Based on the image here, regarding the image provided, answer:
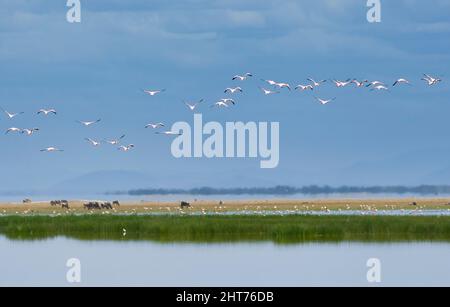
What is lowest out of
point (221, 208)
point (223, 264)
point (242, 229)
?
point (223, 264)

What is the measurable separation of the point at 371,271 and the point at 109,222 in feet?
57.6

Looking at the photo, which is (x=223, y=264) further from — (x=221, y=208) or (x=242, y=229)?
(x=221, y=208)

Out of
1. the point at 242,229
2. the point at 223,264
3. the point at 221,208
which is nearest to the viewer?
the point at 223,264

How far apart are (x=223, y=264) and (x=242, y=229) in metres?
11.0

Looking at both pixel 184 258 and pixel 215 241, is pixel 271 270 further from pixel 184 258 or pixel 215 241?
pixel 215 241

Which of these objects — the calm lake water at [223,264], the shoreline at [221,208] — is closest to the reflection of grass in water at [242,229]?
the calm lake water at [223,264]

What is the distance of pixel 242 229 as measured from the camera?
159 feet

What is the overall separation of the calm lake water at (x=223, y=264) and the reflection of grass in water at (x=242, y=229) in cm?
250

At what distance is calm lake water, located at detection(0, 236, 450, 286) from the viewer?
3438 centimetres

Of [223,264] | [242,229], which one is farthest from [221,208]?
[223,264]

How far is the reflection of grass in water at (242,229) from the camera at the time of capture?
46031 millimetres

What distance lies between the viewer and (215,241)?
148ft

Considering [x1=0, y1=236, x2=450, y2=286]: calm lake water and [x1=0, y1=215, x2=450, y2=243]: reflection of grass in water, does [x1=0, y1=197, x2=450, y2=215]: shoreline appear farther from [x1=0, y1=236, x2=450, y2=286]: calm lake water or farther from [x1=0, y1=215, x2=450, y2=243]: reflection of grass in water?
[x1=0, y1=236, x2=450, y2=286]: calm lake water
